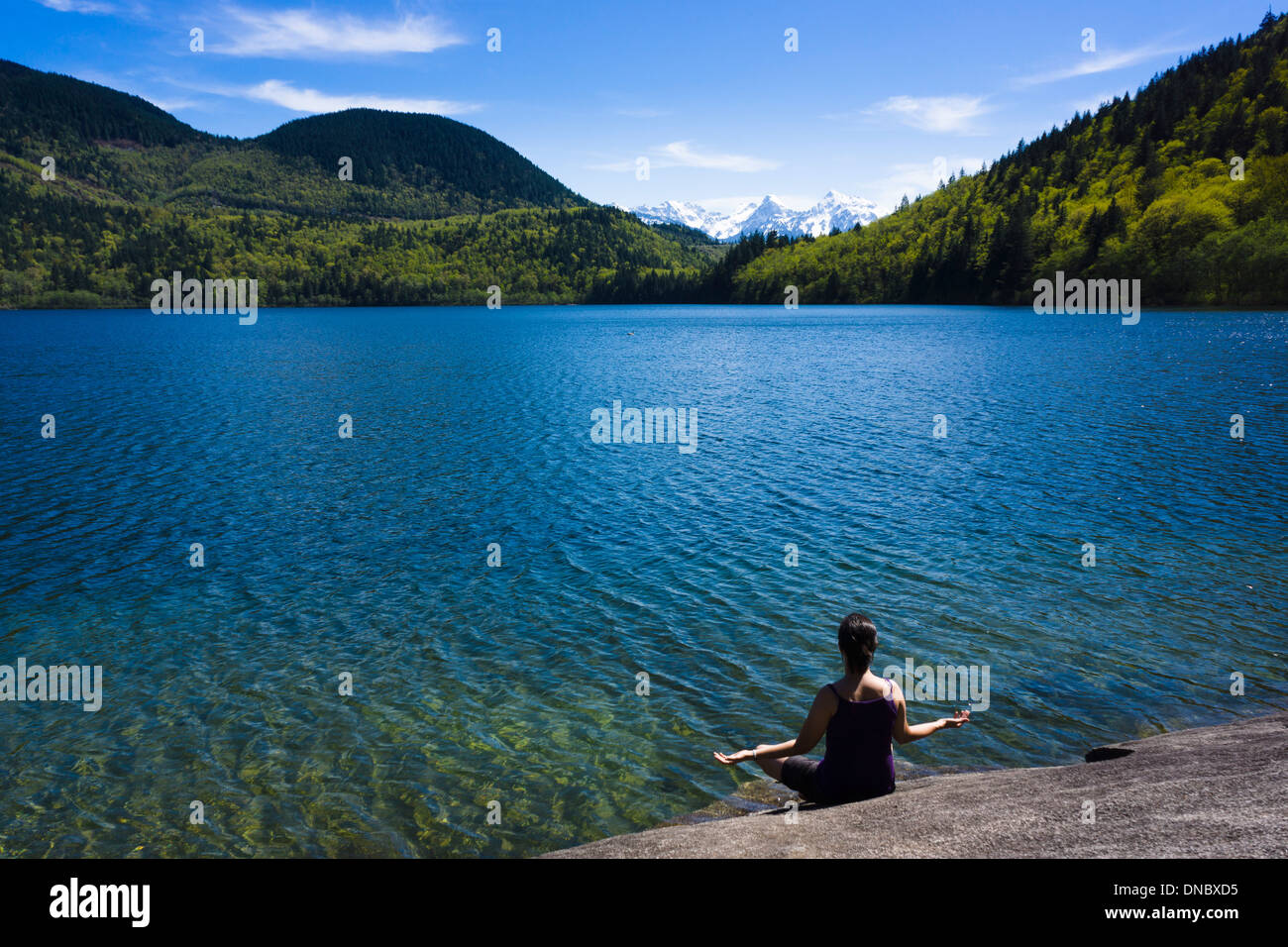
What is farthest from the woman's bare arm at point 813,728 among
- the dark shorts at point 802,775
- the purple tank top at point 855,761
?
the dark shorts at point 802,775

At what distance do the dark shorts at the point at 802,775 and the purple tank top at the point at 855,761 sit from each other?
119 millimetres

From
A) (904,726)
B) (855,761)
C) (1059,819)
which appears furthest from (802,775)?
(1059,819)

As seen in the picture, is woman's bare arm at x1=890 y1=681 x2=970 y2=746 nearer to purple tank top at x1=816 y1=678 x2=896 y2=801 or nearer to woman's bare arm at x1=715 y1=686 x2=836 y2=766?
purple tank top at x1=816 y1=678 x2=896 y2=801

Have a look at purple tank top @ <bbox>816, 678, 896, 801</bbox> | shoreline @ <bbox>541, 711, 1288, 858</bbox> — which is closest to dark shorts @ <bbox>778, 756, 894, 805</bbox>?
purple tank top @ <bbox>816, 678, 896, 801</bbox>

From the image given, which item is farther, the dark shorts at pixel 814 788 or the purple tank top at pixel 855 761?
the dark shorts at pixel 814 788

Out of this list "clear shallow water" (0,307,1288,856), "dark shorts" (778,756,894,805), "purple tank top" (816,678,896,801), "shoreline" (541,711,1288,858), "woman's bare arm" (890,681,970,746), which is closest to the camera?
"shoreline" (541,711,1288,858)

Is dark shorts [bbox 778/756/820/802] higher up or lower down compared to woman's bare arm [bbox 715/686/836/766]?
lower down

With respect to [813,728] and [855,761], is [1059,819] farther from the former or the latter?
[813,728]

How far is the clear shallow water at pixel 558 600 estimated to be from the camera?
41.4ft

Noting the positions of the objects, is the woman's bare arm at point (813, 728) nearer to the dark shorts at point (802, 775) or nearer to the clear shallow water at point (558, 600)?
the dark shorts at point (802, 775)

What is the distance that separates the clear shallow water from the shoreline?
9.38ft

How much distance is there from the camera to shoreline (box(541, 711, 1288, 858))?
677 cm
